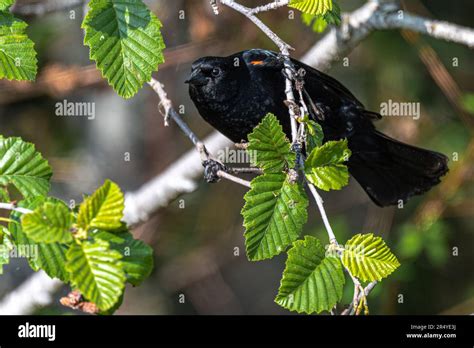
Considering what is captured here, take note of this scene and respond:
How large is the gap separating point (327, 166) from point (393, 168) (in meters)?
1.68

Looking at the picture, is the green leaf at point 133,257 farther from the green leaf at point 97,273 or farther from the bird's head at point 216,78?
the bird's head at point 216,78

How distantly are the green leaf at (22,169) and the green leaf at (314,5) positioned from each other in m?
0.89

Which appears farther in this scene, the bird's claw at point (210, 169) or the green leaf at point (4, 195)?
the bird's claw at point (210, 169)

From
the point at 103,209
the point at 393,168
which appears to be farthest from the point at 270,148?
the point at 393,168

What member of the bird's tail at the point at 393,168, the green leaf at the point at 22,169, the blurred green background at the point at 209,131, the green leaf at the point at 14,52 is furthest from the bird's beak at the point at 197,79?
the blurred green background at the point at 209,131

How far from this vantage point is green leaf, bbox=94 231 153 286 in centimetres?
198

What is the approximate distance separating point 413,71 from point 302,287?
3348 mm

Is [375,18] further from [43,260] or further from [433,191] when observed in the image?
[43,260]

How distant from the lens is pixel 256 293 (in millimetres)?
6004

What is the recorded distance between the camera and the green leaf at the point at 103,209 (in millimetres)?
1821

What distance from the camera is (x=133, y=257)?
6.59 ft

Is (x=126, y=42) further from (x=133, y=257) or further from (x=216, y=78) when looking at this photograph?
(x=216, y=78)

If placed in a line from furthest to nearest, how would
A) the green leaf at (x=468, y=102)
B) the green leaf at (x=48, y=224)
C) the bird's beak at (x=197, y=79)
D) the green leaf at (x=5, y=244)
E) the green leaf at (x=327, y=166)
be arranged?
1. the green leaf at (x=468, y=102)
2. the bird's beak at (x=197, y=79)
3. the green leaf at (x=327, y=166)
4. the green leaf at (x=5, y=244)
5. the green leaf at (x=48, y=224)
